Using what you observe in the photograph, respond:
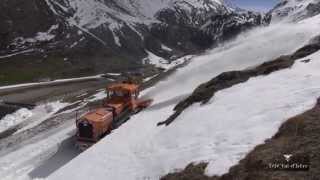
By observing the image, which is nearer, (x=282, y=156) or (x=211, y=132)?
(x=282, y=156)

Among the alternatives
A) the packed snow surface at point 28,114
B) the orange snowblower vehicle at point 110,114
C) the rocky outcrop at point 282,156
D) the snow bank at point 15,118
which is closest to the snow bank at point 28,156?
the orange snowblower vehicle at point 110,114

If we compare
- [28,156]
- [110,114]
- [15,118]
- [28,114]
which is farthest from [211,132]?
[28,114]

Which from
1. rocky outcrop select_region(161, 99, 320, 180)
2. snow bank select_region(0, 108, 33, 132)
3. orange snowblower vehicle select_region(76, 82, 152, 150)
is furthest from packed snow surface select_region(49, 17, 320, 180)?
snow bank select_region(0, 108, 33, 132)

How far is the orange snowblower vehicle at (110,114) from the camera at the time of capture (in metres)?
35.5

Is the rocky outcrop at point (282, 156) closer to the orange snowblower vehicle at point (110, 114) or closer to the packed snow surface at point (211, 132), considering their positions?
the packed snow surface at point (211, 132)

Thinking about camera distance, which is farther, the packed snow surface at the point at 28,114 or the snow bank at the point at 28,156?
the packed snow surface at the point at 28,114

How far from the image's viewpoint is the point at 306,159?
16391mm

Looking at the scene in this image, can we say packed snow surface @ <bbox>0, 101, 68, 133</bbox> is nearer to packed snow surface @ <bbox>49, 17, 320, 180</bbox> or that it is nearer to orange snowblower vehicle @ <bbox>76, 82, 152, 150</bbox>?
orange snowblower vehicle @ <bbox>76, 82, 152, 150</bbox>

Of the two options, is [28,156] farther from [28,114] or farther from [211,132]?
[28,114]

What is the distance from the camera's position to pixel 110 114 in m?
38.0

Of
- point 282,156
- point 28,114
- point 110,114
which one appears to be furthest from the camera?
point 28,114

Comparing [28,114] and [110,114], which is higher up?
[110,114]

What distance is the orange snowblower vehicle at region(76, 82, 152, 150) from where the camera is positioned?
35.5 m

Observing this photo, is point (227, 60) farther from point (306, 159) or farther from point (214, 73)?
point (306, 159)
